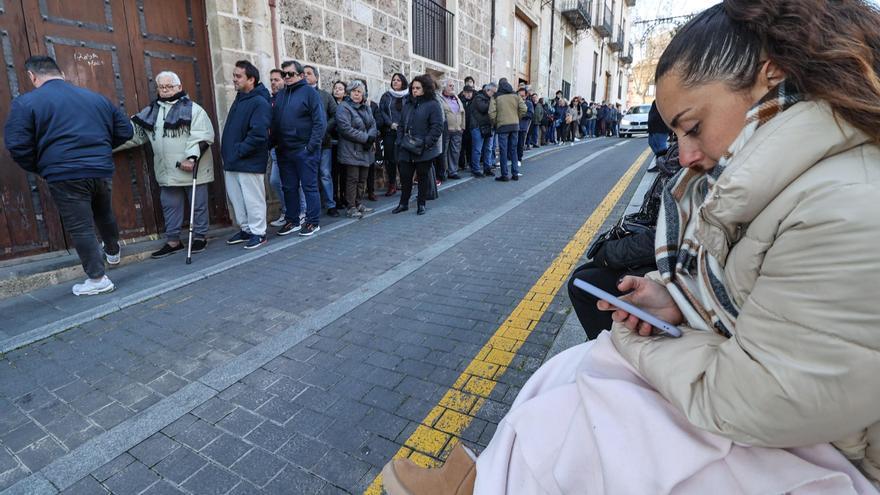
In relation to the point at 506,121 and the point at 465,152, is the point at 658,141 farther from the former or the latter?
the point at 465,152

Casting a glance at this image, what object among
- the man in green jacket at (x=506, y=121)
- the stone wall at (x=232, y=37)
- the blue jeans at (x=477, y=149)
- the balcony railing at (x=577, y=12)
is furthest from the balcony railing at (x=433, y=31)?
the balcony railing at (x=577, y=12)

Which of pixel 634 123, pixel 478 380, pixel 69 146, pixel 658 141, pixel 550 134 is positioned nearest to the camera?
pixel 478 380

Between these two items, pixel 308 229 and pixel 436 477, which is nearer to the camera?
pixel 436 477

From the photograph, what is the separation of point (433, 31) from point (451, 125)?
143 inches

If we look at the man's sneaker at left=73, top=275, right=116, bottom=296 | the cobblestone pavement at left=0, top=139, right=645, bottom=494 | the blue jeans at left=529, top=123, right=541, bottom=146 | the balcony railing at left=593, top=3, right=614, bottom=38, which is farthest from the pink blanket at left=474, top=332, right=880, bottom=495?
the balcony railing at left=593, top=3, right=614, bottom=38

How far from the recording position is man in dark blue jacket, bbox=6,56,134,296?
399 centimetres

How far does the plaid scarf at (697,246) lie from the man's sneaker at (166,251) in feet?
17.6

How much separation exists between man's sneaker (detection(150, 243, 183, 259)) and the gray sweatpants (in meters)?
0.09

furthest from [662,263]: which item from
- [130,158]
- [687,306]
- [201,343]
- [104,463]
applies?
[130,158]

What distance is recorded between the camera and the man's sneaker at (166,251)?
5.40 metres

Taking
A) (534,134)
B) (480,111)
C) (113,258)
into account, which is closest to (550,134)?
(534,134)

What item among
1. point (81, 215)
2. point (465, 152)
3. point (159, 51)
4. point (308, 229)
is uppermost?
point (159, 51)

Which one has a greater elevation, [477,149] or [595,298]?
[477,149]

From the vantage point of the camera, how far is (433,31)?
11820 millimetres
